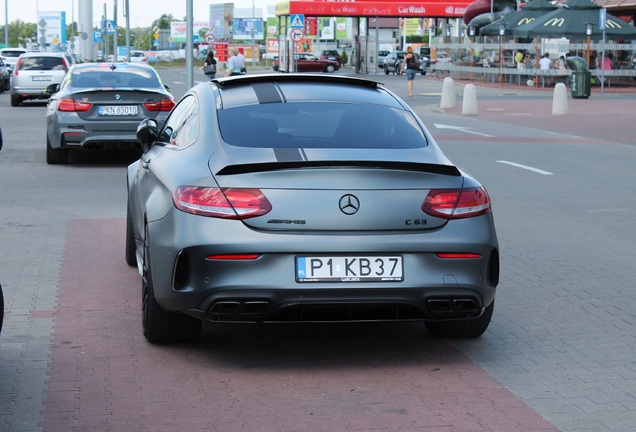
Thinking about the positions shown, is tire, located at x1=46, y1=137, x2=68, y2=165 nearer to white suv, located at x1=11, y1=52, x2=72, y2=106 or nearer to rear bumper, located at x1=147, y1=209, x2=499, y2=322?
rear bumper, located at x1=147, y1=209, x2=499, y2=322

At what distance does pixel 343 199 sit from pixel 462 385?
107 centimetres

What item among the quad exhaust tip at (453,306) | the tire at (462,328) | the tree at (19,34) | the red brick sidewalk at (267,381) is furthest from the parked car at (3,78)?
the tree at (19,34)

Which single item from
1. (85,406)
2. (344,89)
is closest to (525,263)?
(344,89)

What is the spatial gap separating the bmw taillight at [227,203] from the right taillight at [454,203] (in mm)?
820

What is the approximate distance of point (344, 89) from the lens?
22.8ft

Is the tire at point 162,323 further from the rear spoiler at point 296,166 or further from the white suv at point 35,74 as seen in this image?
the white suv at point 35,74

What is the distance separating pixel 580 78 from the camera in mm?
37281

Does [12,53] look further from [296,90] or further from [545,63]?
[296,90]

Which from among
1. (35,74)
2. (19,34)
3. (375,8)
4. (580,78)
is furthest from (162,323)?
(19,34)

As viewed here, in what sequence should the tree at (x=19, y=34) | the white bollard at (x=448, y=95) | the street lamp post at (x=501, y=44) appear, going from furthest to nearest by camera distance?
the tree at (x=19, y=34), the street lamp post at (x=501, y=44), the white bollard at (x=448, y=95)

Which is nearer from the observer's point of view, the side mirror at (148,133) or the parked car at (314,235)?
the parked car at (314,235)

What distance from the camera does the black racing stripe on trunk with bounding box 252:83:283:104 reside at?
21.6 feet

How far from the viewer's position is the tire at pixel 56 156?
670 inches

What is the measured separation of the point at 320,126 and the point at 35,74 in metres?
30.7
